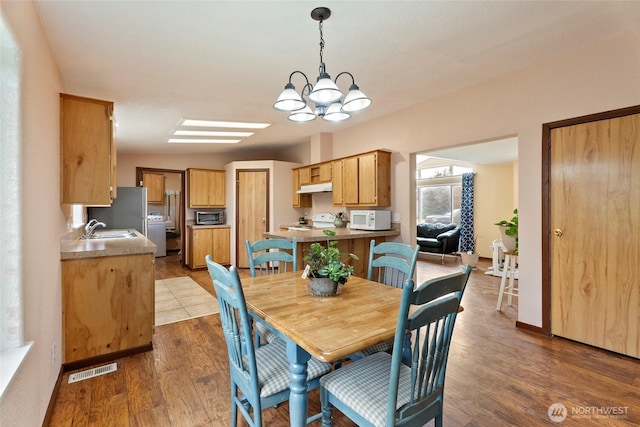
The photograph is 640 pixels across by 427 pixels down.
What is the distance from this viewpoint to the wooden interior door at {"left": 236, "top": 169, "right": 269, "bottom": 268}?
6227 mm

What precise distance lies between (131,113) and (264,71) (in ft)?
6.91

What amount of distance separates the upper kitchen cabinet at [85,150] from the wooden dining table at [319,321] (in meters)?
1.62

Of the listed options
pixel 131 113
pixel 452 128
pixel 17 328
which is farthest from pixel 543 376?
pixel 131 113

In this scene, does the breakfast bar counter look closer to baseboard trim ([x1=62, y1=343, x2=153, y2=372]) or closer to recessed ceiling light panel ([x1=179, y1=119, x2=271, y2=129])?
baseboard trim ([x1=62, y1=343, x2=153, y2=372])

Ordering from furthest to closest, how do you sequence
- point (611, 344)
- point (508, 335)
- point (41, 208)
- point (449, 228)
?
1. point (449, 228)
2. point (508, 335)
3. point (611, 344)
4. point (41, 208)

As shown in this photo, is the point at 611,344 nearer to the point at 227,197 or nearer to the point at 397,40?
the point at 397,40

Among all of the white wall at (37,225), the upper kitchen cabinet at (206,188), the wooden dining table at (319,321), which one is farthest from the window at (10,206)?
the upper kitchen cabinet at (206,188)

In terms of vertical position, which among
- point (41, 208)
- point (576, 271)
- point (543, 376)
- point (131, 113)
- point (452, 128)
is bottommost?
point (543, 376)

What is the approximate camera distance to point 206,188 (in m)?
6.49

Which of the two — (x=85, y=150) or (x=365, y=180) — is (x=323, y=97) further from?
(x=365, y=180)

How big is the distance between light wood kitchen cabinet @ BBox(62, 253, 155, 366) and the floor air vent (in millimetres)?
110

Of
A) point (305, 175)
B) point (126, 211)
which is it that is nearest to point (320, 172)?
point (305, 175)

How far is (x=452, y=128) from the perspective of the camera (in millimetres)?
3564

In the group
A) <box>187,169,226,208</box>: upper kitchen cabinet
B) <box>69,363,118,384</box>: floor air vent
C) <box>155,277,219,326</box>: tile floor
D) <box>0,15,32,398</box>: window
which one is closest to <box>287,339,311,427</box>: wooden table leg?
<box>0,15,32,398</box>: window
